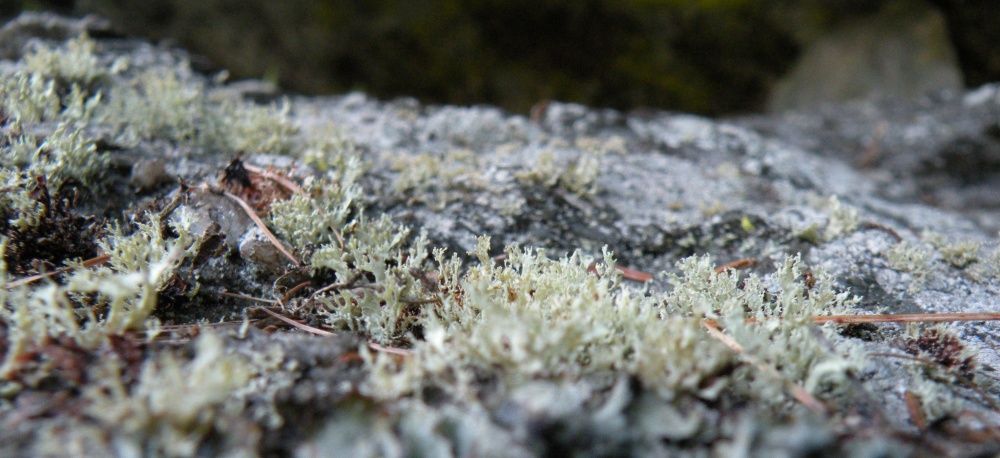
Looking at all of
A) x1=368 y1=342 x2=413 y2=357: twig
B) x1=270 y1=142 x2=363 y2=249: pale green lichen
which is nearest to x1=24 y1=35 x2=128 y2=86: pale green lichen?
x1=270 y1=142 x2=363 y2=249: pale green lichen

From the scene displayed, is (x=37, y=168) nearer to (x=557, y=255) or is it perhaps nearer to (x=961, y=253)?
(x=557, y=255)

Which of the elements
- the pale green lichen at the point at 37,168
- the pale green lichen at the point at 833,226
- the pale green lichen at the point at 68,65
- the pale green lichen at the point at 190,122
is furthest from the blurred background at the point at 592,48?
the pale green lichen at the point at 833,226

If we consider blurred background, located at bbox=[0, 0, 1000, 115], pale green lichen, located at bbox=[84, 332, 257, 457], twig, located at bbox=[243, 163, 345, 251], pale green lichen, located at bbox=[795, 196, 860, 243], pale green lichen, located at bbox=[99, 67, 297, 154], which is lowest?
pale green lichen, located at bbox=[84, 332, 257, 457]

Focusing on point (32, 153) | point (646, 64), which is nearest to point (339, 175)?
point (32, 153)

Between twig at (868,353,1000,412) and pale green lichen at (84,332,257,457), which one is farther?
twig at (868,353,1000,412)

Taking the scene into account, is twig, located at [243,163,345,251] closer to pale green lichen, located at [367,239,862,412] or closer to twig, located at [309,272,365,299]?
twig, located at [309,272,365,299]

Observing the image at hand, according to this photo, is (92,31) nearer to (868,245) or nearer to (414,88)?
(414,88)

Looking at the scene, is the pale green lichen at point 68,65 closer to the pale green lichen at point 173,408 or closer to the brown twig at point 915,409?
the pale green lichen at point 173,408
